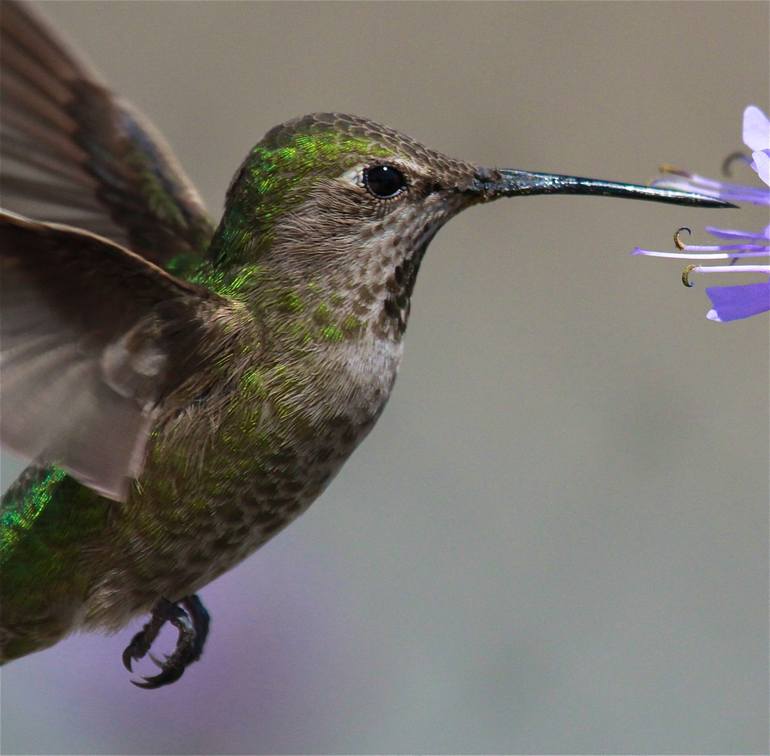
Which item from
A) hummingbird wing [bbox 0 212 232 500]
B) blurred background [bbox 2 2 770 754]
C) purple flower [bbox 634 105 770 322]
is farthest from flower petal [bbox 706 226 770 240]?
blurred background [bbox 2 2 770 754]

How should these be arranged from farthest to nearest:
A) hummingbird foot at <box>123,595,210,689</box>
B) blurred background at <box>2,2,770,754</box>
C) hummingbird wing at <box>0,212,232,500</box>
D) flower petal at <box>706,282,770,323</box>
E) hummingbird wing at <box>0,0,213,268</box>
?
blurred background at <box>2,2,770,754</box> → hummingbird wing at <box>0,0,213,268</box> → hummingbird foot at <box>123,595,210,689</box> → hummingbird wing at <box>0,212,232,500</box> → flower petal at <box>706,282,770,323</box>

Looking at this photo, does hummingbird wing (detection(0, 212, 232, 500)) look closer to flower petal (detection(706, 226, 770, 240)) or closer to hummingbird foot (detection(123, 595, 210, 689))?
hummingbird foot (detection(123, 595, 210, 689))

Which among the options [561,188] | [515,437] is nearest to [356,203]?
[561,188]

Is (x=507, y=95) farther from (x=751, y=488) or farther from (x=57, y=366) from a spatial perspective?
(x=57, y=366)

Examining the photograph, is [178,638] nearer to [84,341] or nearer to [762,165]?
[84,341]

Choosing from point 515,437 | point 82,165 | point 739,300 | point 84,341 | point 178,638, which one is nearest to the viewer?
point 739,300

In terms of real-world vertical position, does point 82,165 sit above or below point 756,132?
below
